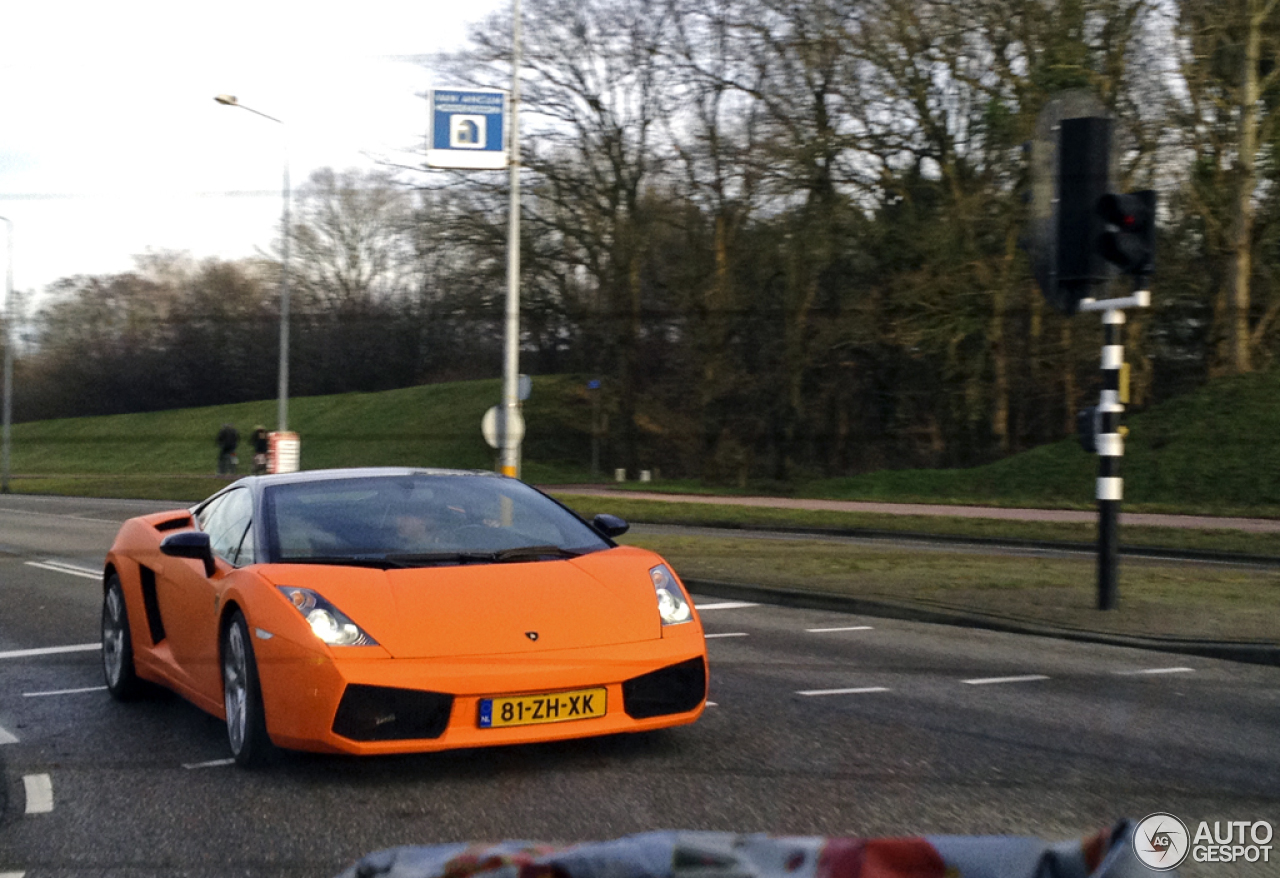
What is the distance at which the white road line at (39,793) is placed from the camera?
16.5 ft

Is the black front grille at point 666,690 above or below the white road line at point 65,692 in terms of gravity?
above

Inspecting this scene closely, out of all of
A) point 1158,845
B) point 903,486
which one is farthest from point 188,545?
point 903,486

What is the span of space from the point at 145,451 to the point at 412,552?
57.2 metres

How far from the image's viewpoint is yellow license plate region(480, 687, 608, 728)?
5.20 m

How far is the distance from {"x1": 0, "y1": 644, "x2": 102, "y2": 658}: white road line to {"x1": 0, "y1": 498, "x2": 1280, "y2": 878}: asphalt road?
55 centimetres

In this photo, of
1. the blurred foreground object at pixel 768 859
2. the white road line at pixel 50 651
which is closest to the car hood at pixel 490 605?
the blurred foreground object at pixel 768 859

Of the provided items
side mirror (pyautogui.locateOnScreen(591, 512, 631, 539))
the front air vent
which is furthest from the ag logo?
the front air vent

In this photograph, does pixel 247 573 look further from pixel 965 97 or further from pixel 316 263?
pixel 316 263

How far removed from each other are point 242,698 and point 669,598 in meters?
1.77

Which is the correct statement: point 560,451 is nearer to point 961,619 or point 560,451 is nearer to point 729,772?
point 961,619

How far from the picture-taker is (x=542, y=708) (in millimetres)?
5266

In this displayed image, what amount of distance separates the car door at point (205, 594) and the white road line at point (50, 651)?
2.74 meters

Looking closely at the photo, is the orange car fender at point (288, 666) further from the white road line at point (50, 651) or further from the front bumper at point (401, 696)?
the white road line at point (50, 651)

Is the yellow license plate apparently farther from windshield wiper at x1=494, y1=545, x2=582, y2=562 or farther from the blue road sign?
the blue road sign
